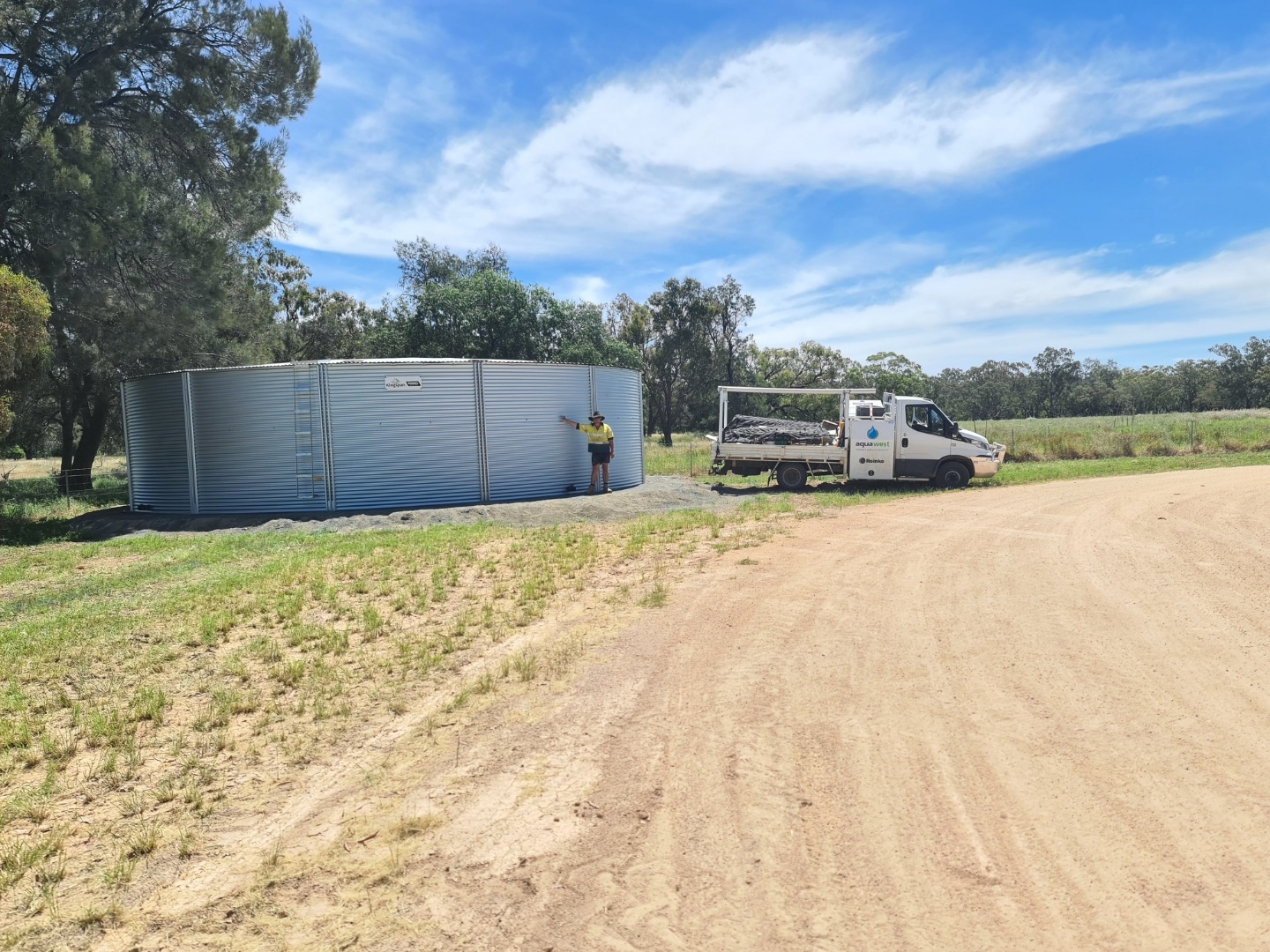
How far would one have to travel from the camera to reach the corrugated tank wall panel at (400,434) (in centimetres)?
1680

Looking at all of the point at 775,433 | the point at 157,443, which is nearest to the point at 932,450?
the point at 775,433

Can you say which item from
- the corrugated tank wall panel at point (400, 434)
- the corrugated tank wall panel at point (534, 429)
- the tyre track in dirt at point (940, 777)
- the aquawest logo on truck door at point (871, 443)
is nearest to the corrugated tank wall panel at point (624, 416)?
the corrugated tank wall panel at point (534, 429)

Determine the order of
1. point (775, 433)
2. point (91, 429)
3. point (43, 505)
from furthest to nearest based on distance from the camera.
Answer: point (91, 429) → point (775, 433) → point (43, 505)

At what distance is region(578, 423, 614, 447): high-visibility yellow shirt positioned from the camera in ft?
60.2

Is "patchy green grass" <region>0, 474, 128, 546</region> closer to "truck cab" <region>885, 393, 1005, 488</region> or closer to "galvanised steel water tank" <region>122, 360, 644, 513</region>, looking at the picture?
"galvanised steel water tank" <region>122, 360, 644, 513</region>

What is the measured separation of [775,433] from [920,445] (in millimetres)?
3576

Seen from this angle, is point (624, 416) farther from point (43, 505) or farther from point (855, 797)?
point (855, 797)

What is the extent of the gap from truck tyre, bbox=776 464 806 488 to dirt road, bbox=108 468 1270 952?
12.4 m

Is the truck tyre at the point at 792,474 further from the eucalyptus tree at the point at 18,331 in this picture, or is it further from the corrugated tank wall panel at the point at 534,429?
the eucalyptus tree at the point at 18,331

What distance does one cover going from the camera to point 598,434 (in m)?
18.4

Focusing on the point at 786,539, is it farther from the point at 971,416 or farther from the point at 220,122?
the point at 971,416

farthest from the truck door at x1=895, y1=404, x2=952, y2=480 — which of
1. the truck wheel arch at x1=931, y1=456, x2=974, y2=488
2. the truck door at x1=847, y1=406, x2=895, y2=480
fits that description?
the truck door at x1=847, y1=406, x2=895, y2=480

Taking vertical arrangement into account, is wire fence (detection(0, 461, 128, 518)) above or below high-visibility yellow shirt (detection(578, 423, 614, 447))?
below

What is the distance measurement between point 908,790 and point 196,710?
4807mm
